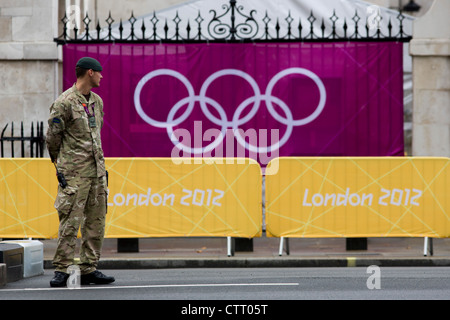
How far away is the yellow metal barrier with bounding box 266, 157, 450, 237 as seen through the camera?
416 inches

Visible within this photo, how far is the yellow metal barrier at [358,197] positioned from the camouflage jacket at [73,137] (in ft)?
10.6

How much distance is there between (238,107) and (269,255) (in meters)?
3.70

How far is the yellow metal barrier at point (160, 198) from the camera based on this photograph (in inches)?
416

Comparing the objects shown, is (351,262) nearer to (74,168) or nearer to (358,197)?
(358,197)

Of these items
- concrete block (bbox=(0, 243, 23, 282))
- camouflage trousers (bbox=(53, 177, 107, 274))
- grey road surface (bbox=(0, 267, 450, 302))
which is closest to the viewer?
grey road surface (bbox=(0, 267, 450, 302))

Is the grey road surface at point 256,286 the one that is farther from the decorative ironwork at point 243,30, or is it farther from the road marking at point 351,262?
the decorative ironwork at point 243,30

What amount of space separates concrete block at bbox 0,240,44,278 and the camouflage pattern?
1.01 meters

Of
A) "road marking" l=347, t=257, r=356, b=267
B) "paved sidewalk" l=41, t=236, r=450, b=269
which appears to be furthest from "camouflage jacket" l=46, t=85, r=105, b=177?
"road marking" l=347, t=257, r=356, b=267

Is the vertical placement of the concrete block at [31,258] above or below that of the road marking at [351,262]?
above

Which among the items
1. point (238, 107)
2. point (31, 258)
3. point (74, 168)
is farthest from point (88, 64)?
point (238, 107)

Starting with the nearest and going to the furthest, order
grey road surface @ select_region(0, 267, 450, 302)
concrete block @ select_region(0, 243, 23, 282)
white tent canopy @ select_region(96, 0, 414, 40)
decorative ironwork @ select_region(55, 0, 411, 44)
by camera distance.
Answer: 1. grey road surface @ select_region(0, 267, 450, 302)
2. concrete block @ select_region(0, 243, 23, 282)
3. decorative ironwork @ select_region(55, 0, 411, 44)
4. white tent canopy @ select_region(96, 0, 414, 40)

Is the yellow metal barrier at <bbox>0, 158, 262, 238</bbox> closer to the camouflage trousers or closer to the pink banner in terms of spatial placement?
the camouflage trousers

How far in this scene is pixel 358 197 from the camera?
1058 centimetres

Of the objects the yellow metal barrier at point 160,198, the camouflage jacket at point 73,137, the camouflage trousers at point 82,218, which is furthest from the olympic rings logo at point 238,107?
the camouflage jacket at point 73,137
